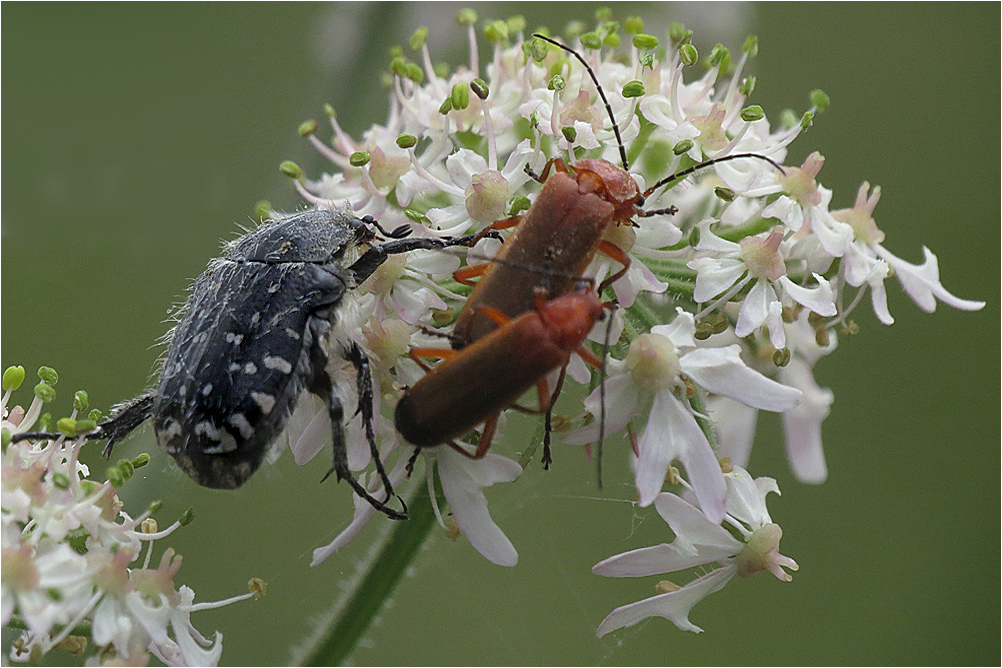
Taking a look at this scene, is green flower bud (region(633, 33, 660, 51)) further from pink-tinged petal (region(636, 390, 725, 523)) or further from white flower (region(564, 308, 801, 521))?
pink-tinged petal (region(636, 390, 725, 523))

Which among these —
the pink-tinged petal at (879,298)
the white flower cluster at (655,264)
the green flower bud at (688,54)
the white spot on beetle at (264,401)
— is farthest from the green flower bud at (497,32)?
the white spot on beetle at (264,401)

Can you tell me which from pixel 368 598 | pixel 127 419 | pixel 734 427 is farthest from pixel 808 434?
pixel 127 419

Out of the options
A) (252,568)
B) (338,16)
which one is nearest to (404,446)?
(252,568)

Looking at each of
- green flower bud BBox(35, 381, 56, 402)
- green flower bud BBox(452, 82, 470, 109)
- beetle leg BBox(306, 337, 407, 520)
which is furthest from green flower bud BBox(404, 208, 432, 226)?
green flower bud BBox(35, 381, 56, 402)

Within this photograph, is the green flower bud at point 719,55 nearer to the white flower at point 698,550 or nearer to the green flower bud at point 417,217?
the green flower bud at point 417,217

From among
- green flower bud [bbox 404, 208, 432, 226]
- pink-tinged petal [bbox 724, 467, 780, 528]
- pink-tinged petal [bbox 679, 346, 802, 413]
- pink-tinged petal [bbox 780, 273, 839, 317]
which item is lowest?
pink-tinged petal [bbox 724, 467, 780, 528]

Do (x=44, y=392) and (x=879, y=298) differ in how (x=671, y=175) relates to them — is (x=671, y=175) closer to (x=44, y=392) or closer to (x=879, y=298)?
(x=879, y=298)
